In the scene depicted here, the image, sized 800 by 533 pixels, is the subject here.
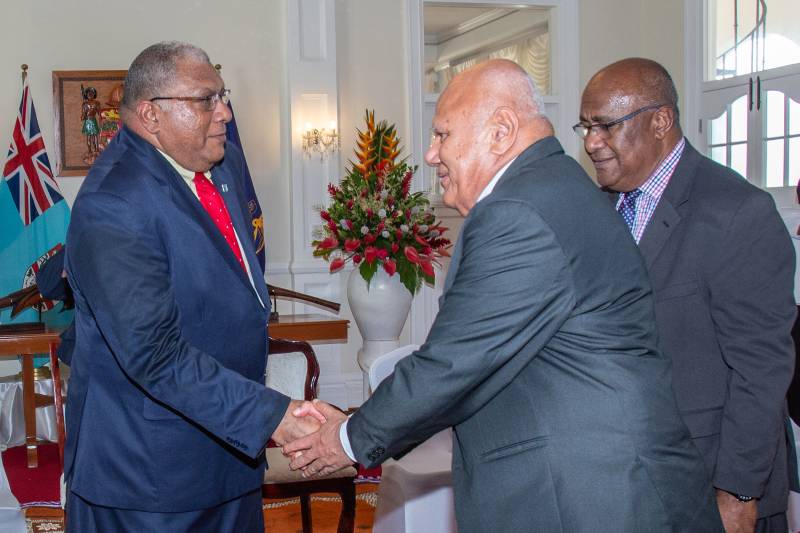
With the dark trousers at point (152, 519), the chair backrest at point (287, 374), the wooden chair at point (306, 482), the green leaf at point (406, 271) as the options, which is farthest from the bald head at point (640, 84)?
the green leaf at point (406, 271)

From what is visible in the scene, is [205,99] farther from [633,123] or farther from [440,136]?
[633,123]

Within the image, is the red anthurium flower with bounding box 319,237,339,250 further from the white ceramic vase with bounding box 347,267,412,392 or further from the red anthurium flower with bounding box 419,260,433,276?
the red anthurium flower with bounding box 419,260,433,276

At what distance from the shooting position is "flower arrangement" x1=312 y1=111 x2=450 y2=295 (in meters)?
5.49

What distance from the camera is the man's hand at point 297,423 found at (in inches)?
87.0

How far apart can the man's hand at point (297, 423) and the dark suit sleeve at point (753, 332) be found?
0.98 metres

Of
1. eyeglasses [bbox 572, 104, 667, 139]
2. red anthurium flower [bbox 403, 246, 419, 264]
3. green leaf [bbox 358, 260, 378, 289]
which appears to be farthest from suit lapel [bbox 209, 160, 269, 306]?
green leaf [bbox 358, 260, 378, 289]

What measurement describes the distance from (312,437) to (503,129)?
929mm

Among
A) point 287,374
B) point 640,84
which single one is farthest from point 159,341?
point 287,374

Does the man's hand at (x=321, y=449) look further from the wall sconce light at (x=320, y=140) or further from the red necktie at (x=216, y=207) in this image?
the wall sconce light at (x=320, y=140)

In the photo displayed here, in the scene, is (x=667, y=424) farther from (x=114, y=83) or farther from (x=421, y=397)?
(x=114, y=83)

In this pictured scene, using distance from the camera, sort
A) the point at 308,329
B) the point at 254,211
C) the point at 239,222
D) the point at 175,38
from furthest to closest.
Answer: the point at 175,38
the point at 254,211
the point at 308,329
the point at 239,222

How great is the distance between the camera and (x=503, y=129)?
172cm

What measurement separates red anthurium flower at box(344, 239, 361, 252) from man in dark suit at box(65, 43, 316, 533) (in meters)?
3.31

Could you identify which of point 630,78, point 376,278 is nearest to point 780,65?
point 376,278
